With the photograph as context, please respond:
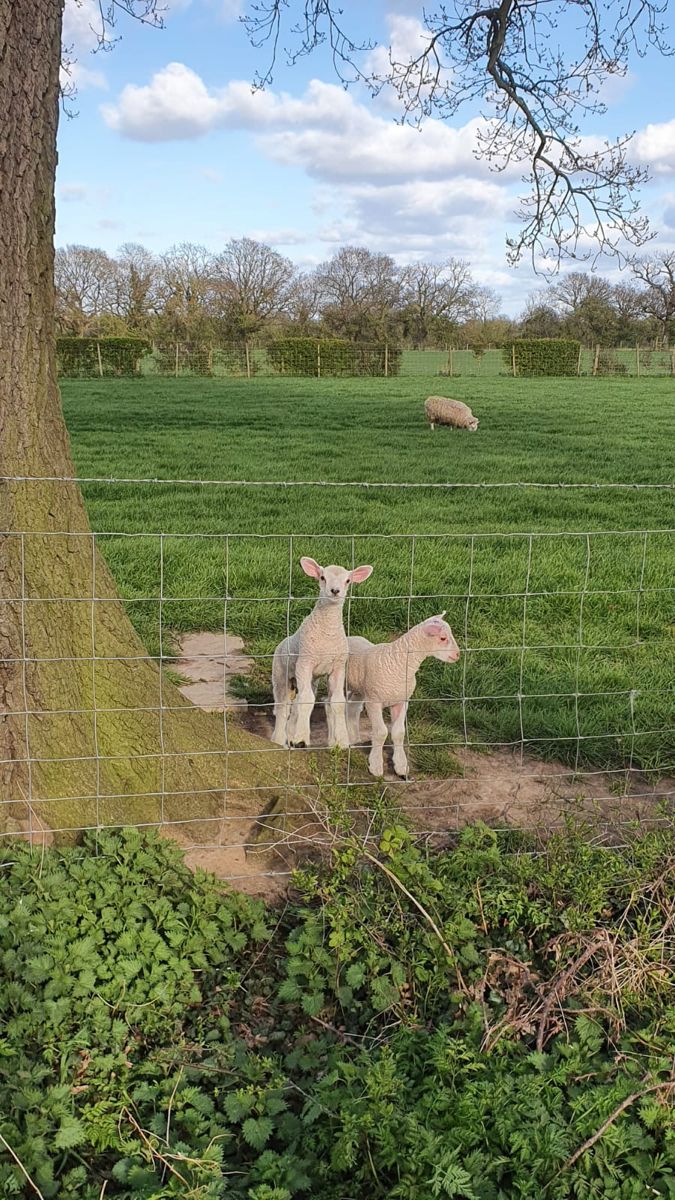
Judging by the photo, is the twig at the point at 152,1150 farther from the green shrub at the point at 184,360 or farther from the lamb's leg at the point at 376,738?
the green shrub at the point at 184,360

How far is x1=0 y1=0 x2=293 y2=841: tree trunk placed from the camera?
334 centimetres

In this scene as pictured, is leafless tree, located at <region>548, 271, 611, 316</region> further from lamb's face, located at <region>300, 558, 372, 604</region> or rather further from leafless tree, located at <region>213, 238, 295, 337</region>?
lamb's face, located at <region>300, 558, 372, 604</region>

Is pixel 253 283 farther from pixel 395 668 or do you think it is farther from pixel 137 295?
pixel 395 668

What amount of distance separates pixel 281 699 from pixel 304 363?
35.9 meters

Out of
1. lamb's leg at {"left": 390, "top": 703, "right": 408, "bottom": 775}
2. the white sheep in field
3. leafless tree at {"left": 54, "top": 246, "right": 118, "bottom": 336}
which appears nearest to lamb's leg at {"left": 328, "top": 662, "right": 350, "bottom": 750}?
lamb's leg at {"left": 390, "top": 703, "right": 408, "bottom": 775}

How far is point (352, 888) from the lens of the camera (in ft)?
10.7

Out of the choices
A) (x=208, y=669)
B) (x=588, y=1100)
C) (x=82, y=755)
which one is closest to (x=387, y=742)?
(x=208, y=669)

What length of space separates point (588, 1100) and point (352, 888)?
1078 millimetres

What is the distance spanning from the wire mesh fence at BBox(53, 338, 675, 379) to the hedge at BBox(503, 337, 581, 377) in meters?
0.32

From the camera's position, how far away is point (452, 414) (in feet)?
61.0

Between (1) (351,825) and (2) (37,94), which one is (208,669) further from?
(2) (37,94)

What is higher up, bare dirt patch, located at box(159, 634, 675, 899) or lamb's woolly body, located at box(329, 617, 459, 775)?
lamb's woolly body, located at box(329, 617, 459, 775)

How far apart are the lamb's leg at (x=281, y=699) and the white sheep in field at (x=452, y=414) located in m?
14.6

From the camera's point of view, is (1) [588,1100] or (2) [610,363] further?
(2) [610,363]
